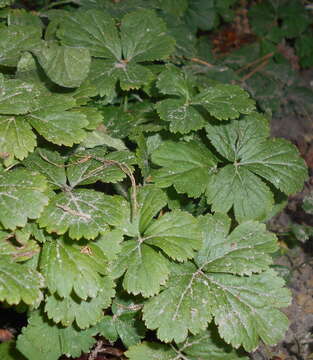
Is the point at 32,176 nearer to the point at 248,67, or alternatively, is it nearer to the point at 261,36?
the point at 248,67

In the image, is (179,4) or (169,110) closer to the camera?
(169,110)

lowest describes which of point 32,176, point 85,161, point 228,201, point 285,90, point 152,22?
point 285,90

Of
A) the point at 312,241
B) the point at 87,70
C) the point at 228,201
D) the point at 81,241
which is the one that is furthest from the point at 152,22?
the point at 312,241

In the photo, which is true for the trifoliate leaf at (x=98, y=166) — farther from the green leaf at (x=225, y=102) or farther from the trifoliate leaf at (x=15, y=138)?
the green leaf at (x=225, y=102)

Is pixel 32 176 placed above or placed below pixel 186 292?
above

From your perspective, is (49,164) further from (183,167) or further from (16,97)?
(183,167)

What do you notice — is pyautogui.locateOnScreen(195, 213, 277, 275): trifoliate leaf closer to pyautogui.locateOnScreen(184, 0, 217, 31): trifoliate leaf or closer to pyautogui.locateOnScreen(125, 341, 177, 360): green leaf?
pyautogui.locateOnScreen(125, 341, 177, 360): green leaf

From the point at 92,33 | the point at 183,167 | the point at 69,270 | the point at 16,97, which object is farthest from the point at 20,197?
the point at 92,33

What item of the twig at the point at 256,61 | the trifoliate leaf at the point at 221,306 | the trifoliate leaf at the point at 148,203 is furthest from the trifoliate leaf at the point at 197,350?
the twig at the point at 256,61

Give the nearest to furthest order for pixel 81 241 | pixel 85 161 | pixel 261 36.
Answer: pixel 81 241, pixel 85 161, pixel 261 36
